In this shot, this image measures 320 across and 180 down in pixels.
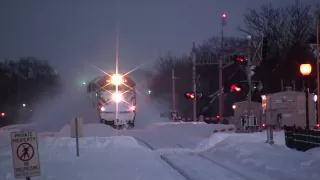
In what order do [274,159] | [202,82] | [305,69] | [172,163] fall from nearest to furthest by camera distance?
[274,159] < [172,163] < [305,69] < [202,82]

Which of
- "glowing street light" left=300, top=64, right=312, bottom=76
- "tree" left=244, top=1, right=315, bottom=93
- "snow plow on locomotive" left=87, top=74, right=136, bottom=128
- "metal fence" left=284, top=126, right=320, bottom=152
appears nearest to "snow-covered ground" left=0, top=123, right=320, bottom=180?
"metal fence" left=284, top=126, right=320, bottom=152

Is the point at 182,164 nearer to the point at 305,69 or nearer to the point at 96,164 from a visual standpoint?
the point at 96,164

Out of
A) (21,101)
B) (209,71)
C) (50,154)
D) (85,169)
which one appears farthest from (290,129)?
(21,101)

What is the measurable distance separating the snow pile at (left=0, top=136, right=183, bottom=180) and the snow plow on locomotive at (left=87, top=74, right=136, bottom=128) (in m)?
17.3

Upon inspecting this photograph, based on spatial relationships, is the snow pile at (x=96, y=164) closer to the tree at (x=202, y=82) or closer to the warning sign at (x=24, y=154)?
the warning sign at (x=24, y=154)

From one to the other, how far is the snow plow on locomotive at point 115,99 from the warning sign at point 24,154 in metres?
34.0

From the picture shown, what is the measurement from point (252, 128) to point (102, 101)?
14897 mm

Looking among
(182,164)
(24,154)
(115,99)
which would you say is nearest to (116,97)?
(115,99)

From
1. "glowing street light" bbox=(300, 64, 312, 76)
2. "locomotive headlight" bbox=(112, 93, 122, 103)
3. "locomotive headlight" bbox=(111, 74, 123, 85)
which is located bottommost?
"locomotive headlight" bbox=(112, 93, 122, 103)

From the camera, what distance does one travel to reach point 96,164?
1858cm

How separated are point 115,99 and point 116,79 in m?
2.12

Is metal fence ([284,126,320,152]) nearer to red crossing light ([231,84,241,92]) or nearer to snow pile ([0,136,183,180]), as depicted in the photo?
snow pile ([0,136,183,180])

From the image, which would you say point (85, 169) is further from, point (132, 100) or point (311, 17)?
point (311, 17)

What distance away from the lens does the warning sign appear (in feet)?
33.7
